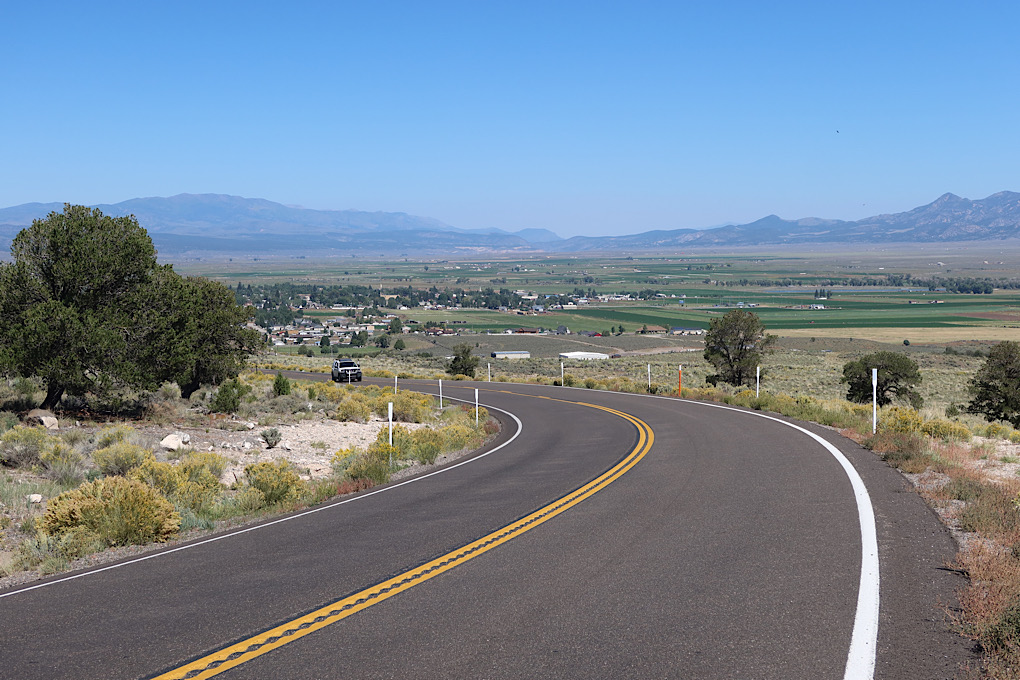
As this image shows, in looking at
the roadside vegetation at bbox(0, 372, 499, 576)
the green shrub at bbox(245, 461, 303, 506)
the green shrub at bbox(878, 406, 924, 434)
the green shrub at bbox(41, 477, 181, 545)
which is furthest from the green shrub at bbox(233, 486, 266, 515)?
the green shrub at bbox(878, 406, 924, 434)

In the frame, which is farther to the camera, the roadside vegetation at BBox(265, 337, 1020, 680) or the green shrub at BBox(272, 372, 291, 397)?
the green shrub at BBox(272, 372, 291, 397)

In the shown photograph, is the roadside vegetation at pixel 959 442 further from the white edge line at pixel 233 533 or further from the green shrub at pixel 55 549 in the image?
the green shrub at pixel 55 549

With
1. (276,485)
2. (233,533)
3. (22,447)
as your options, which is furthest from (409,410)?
(233,533)

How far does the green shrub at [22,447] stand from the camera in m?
14.9

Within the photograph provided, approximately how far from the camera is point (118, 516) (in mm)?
10047

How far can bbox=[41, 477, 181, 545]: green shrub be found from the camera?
9922 mm

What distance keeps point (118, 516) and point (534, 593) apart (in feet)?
18.6

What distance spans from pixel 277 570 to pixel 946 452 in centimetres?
1234

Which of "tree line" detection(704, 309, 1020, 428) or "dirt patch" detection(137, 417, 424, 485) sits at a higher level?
"dirt patch" detection(137, 417, 424, 485)

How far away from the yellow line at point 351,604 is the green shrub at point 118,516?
3.95 metres

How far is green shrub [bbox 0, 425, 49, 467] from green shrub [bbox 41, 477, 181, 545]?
5277mm

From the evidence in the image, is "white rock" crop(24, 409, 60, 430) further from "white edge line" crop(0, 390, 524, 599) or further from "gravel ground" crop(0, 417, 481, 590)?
"white edge line" crop(0, 390, 524, 599)

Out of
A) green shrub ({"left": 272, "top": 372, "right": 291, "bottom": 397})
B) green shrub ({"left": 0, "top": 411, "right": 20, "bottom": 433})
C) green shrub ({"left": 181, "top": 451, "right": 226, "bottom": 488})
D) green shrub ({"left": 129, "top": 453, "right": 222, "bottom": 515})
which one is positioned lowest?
green shrub ({"left": 272, "top": 372, "right": 291, "bottom": 397})

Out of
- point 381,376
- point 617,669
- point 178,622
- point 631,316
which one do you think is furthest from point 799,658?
point 631,316
